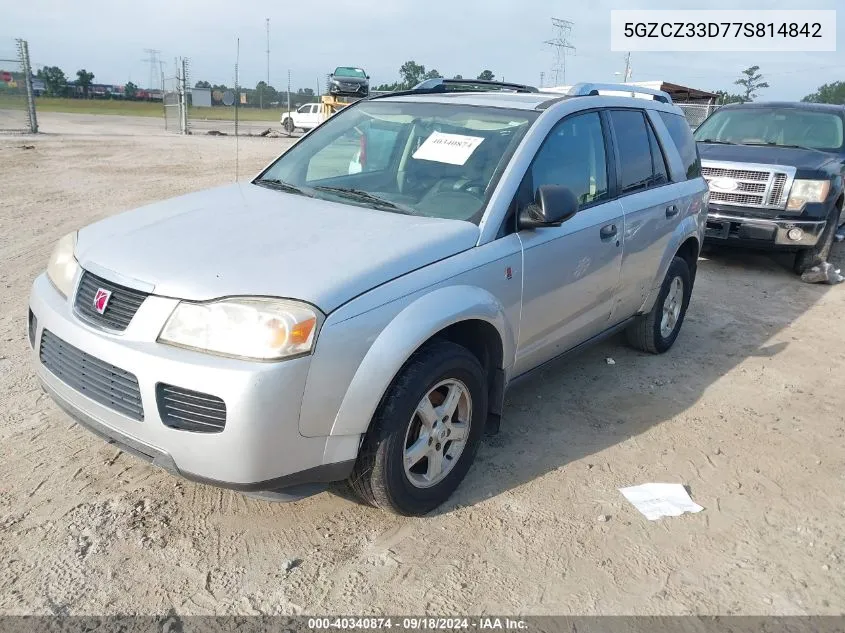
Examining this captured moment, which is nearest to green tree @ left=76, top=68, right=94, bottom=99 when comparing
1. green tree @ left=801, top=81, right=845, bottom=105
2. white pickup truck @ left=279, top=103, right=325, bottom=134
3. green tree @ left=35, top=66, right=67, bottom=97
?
green tree @ left=35, top=66, right=67, bottom=97

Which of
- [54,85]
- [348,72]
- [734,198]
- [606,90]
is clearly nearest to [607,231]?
[606,90]

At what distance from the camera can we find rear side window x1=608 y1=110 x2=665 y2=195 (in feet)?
14.3

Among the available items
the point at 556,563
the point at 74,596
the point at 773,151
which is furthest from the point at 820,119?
the point at 74,596

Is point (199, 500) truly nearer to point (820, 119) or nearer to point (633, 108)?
point (633, 108)

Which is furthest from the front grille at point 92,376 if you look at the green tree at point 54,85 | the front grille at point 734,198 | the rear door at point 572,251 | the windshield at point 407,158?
the green tree at point 54,85

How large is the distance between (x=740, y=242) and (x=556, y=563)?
632 centimetres

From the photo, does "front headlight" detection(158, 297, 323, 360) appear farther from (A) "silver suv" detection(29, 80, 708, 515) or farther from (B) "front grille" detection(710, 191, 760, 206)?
(B) "front grille" detection(710, 191, 760, 206)

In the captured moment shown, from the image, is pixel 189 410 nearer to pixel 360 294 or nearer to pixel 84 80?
pixel 360 294

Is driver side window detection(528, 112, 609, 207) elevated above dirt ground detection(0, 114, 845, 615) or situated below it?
above

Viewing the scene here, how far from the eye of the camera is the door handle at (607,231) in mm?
4003

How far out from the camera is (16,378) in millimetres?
4203

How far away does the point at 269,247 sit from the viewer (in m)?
2.87

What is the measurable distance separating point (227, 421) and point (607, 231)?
255cm

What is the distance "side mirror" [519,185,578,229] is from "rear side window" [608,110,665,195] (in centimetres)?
115
